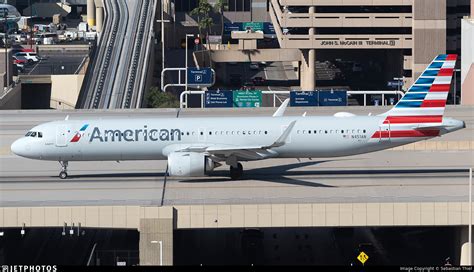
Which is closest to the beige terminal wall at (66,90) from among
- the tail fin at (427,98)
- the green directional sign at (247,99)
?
the green directional sign at (247,99)

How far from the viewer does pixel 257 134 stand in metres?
75.2

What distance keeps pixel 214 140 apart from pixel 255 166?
237 inches

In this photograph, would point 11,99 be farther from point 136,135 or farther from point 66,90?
point 136,135

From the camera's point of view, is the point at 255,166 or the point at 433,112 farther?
the point at 255,166

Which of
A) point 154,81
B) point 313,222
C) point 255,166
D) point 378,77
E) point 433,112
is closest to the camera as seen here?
point 313,222

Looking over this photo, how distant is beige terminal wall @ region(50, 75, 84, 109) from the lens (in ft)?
481

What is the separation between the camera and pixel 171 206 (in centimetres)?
6525

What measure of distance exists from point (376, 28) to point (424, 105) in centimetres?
9245

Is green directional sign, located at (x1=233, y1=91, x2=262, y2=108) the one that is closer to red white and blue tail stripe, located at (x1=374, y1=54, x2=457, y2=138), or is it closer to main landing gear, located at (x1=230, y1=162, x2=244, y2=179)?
main landing gear, located at (x1=230, y1=162, x2=244, y2=179)

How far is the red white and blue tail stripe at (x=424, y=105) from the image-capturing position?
7456 cm

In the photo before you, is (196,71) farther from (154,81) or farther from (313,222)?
(313,222)

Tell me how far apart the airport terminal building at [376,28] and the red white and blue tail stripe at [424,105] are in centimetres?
8769

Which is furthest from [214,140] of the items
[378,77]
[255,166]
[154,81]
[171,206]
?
[378,77]

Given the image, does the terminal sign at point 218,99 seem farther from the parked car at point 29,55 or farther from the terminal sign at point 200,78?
the parked car at point 29,55
